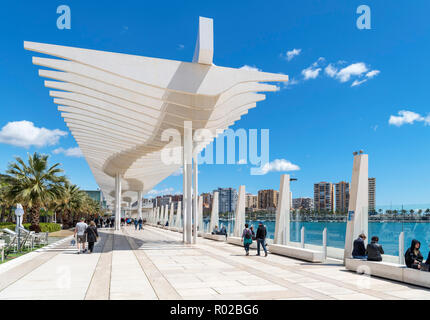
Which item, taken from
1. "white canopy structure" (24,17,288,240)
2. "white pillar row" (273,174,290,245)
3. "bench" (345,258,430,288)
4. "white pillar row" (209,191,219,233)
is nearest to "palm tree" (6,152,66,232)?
"white canopy structure" (24,17,288,240)

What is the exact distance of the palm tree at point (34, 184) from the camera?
84.8 feet

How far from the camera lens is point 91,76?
13750 millimetres

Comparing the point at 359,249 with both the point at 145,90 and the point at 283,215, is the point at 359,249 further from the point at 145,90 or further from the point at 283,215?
the point at 145,90

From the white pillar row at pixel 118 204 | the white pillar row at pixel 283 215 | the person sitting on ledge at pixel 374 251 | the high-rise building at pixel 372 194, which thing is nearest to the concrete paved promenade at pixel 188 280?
the person sitting on ledge at pixel 374 251

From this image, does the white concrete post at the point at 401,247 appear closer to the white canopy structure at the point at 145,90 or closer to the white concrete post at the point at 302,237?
the white concrete post at the point at 302,237

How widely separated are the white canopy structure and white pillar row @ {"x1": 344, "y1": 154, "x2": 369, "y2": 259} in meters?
6.10

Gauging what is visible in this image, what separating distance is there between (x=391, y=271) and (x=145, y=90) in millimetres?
10993

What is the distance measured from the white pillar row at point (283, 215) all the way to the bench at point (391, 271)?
4.78 meters

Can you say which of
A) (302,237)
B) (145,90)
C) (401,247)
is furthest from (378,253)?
(145,90)

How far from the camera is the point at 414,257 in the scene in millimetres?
8102

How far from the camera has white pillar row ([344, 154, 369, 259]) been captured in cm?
1095

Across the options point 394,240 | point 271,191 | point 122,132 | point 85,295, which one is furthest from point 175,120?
point 271,191
